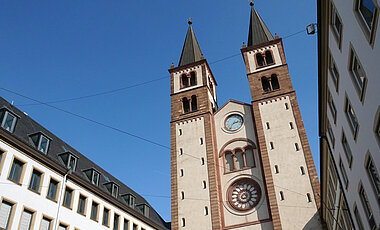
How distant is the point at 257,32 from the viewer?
4703cm

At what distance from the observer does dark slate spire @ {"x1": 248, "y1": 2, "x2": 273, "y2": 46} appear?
150 feet

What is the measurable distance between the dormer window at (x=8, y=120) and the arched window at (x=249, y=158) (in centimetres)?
2200

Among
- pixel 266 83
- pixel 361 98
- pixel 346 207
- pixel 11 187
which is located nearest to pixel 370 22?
pixel 361 98

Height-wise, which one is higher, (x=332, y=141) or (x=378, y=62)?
(x=332, y=141)

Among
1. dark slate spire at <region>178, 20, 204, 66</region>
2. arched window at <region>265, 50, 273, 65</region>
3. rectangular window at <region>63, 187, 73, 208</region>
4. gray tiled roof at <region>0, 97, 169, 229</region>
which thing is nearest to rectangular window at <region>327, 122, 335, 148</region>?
rectangular window at <region>63, 187, 73, 208</region>

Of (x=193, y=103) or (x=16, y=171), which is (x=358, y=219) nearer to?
(x=16, y=171)

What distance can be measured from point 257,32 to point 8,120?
3277 cm

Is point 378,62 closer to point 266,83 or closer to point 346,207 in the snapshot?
point 346,207

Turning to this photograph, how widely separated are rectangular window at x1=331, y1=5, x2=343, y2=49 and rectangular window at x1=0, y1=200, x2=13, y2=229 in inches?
751

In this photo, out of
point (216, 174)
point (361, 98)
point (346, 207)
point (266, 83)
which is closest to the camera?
point (361, 98)

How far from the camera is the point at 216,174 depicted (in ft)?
120

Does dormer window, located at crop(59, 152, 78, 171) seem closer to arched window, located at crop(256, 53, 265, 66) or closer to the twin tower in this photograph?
the twin tower

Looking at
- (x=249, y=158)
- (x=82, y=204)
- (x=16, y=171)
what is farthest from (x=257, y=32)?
(x=16, y=171)

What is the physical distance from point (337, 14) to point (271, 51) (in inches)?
1164
